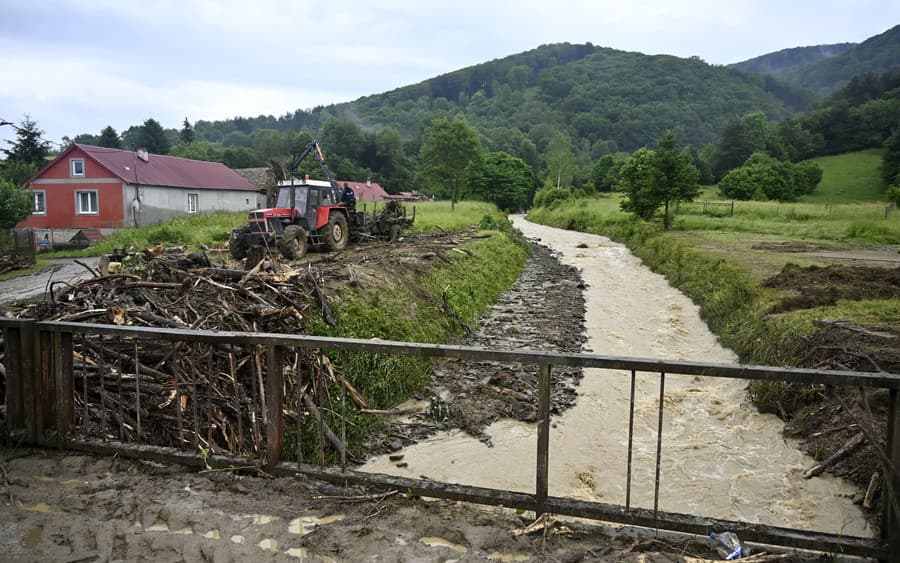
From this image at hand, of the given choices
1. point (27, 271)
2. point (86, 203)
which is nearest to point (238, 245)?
point (27, 271)

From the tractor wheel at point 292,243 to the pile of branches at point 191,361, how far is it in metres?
7.56

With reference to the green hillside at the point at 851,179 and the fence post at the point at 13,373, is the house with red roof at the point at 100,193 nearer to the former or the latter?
the fence post at the point at 13,373

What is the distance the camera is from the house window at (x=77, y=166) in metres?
Result: 37.9

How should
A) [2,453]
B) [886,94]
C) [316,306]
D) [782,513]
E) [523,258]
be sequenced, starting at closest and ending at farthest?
[2,453] → [782,513] → [316,306] → [523,258] → [886,94]

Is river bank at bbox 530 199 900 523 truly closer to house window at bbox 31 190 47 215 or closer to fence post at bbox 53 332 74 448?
fence post at bbox 53 332 74 448

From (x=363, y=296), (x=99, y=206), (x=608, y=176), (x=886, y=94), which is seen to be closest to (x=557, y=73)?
(x=886, y=94)

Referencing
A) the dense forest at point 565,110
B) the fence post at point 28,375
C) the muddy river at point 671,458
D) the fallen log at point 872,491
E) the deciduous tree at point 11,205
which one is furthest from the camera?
the dense forest at point 565,110

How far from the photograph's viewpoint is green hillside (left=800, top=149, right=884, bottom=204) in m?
64.6

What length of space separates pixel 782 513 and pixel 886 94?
112688 millimetres

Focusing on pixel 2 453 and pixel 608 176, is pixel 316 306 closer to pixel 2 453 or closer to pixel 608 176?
pixel 2 453

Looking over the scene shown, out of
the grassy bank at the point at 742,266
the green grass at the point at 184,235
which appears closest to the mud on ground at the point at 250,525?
the grassy bank at the point at 742,266

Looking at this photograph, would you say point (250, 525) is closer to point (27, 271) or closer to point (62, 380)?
point (62, 380)

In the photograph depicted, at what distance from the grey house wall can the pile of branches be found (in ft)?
102

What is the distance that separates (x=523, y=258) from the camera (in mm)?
29797
